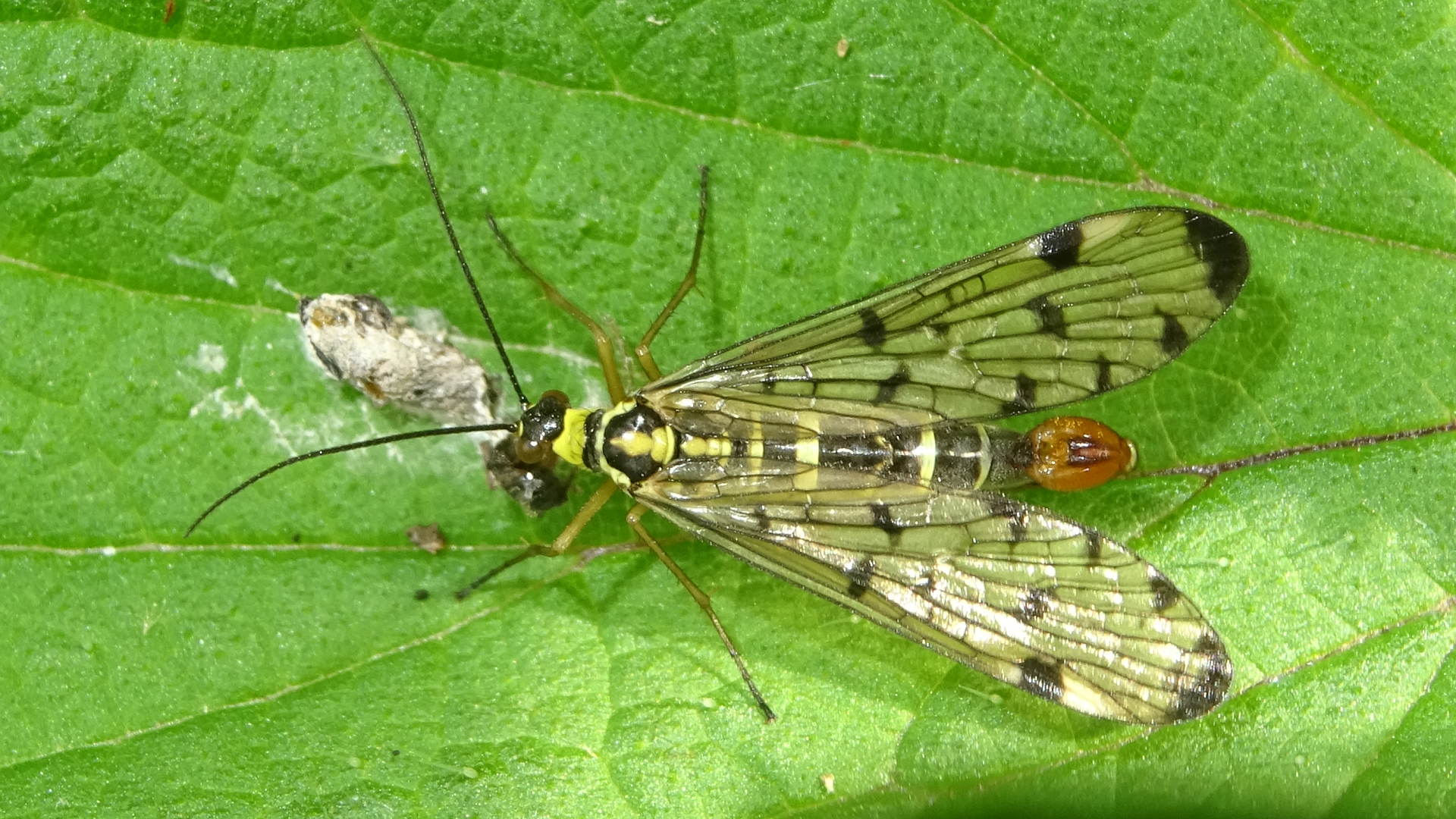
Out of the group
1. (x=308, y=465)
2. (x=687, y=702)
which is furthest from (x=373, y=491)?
(x=687, y=702)

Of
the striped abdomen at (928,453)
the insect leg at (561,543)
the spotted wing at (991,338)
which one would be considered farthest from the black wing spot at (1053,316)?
the insect leg at (561,543)

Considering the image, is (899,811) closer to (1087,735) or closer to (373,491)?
(1087,735)

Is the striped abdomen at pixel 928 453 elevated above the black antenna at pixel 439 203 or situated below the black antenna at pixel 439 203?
below

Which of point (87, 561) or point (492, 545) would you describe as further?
point (492, 545)

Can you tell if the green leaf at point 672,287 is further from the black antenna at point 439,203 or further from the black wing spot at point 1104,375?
the black wing spot at point 1104,375

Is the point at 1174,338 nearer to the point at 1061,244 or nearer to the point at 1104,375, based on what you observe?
the point at 1104,375

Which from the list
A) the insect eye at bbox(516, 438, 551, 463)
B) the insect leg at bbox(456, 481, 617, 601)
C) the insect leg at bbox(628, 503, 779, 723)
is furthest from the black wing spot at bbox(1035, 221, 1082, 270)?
the insect eye at bbox(516, 438, 551, 463)
